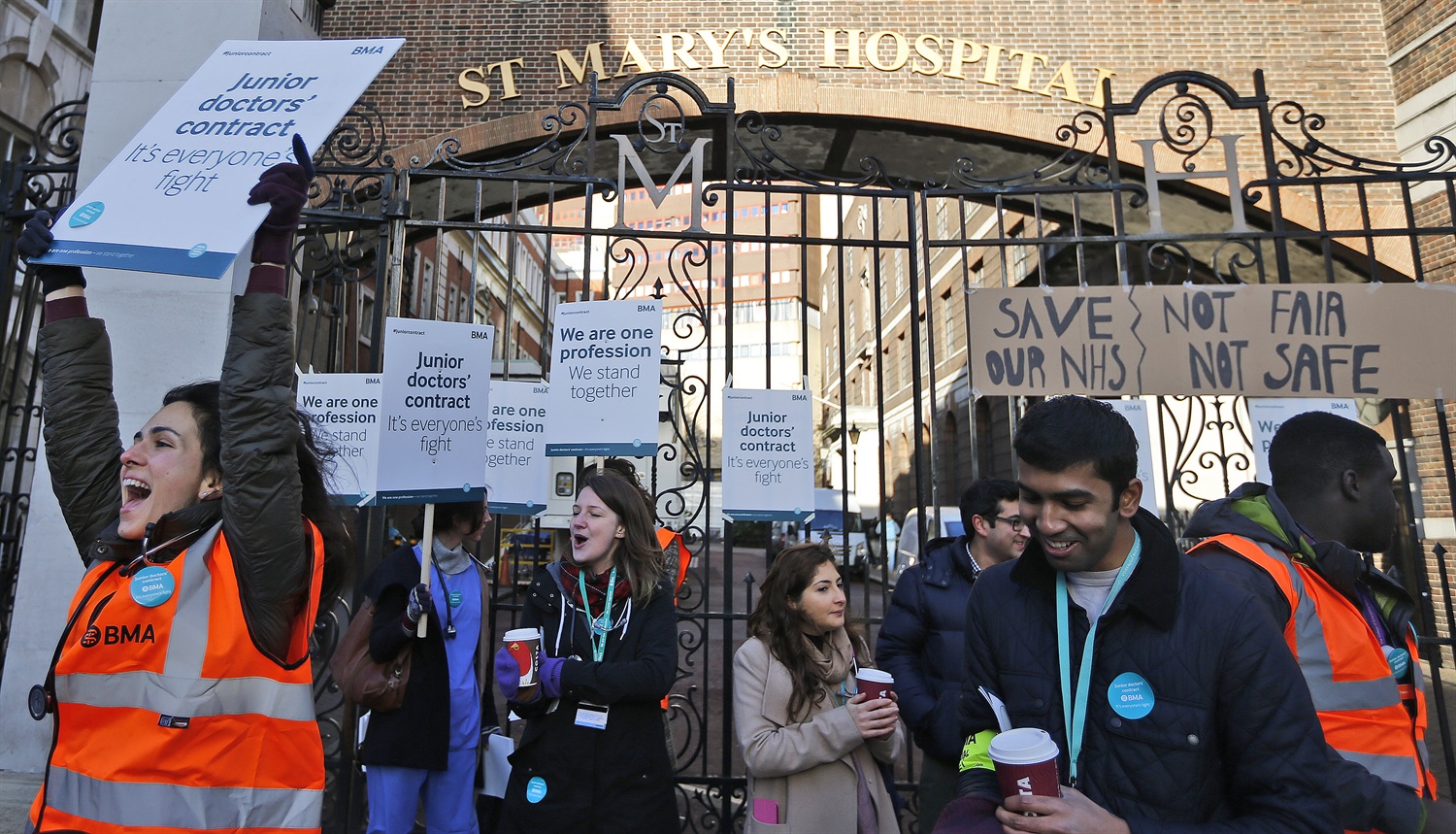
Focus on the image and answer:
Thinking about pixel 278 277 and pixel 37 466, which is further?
pixel 37 466

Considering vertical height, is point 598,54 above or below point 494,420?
above

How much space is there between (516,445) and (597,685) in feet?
6.86

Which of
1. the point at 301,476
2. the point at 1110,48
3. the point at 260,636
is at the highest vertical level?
the point at 1110,48

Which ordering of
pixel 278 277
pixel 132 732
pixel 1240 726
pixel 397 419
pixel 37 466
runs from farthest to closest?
pixel 37 466
pixel 397 419
pixel 278 277
pixel 132 732
pixel 1240 726

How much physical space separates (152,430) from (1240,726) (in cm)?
259

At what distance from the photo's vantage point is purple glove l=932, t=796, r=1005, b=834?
A: 5.51 ft

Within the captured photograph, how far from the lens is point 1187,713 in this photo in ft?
5.47

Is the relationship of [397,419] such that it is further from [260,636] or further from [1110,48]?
[1110,48]

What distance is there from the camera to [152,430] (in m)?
2.05

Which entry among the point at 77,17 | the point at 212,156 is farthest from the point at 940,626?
the point at 77,17

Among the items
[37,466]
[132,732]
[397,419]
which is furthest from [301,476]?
[37,466]

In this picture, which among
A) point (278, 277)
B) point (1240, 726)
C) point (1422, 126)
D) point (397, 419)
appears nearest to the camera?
point (1240, 726)

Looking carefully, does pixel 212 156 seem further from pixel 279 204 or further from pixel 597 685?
pixel 597 685

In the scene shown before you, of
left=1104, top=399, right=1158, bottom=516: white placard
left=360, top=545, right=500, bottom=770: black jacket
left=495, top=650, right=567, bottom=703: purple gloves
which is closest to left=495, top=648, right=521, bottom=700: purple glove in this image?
left=495, top=650, right=567, bottom=703: purple gloves
